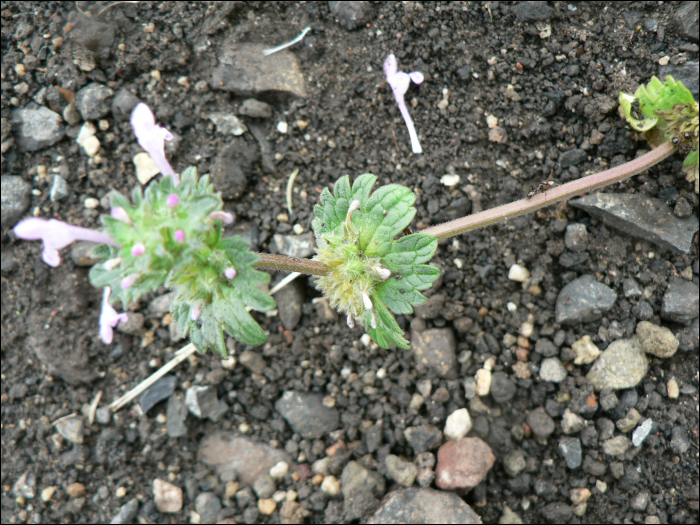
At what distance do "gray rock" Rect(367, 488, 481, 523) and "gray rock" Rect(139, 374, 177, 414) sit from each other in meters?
1.75

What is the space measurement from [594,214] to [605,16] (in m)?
1.46

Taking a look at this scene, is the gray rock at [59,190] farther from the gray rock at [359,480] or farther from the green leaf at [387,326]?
the gray rock at [359,480]

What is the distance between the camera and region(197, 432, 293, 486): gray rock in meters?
3.88

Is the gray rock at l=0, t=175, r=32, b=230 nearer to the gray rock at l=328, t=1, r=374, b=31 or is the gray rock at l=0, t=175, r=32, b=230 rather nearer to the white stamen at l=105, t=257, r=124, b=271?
the white stamen at l=105, t=257, r=124, b=271

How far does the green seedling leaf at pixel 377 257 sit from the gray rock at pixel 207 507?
2.06 m

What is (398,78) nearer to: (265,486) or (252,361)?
(252,361)

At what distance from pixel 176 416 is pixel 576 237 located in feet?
10.6

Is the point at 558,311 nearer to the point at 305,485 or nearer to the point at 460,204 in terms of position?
the point at 460,204

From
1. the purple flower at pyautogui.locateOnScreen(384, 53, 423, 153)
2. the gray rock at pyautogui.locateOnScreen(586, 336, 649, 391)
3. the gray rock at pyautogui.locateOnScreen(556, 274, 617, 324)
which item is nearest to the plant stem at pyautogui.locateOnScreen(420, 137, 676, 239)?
the gray rock at pyautogui.locateOnScreen(556, 274, 617, 324)

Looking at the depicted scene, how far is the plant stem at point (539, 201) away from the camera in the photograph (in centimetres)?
308

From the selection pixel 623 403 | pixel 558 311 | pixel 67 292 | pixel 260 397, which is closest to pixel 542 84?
pixel 558 311

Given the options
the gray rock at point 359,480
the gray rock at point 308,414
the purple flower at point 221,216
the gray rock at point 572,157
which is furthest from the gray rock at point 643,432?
the purple flower at point 221,216

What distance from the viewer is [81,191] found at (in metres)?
4.10

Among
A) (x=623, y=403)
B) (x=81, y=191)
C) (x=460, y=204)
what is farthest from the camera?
(x=81, y=191)
